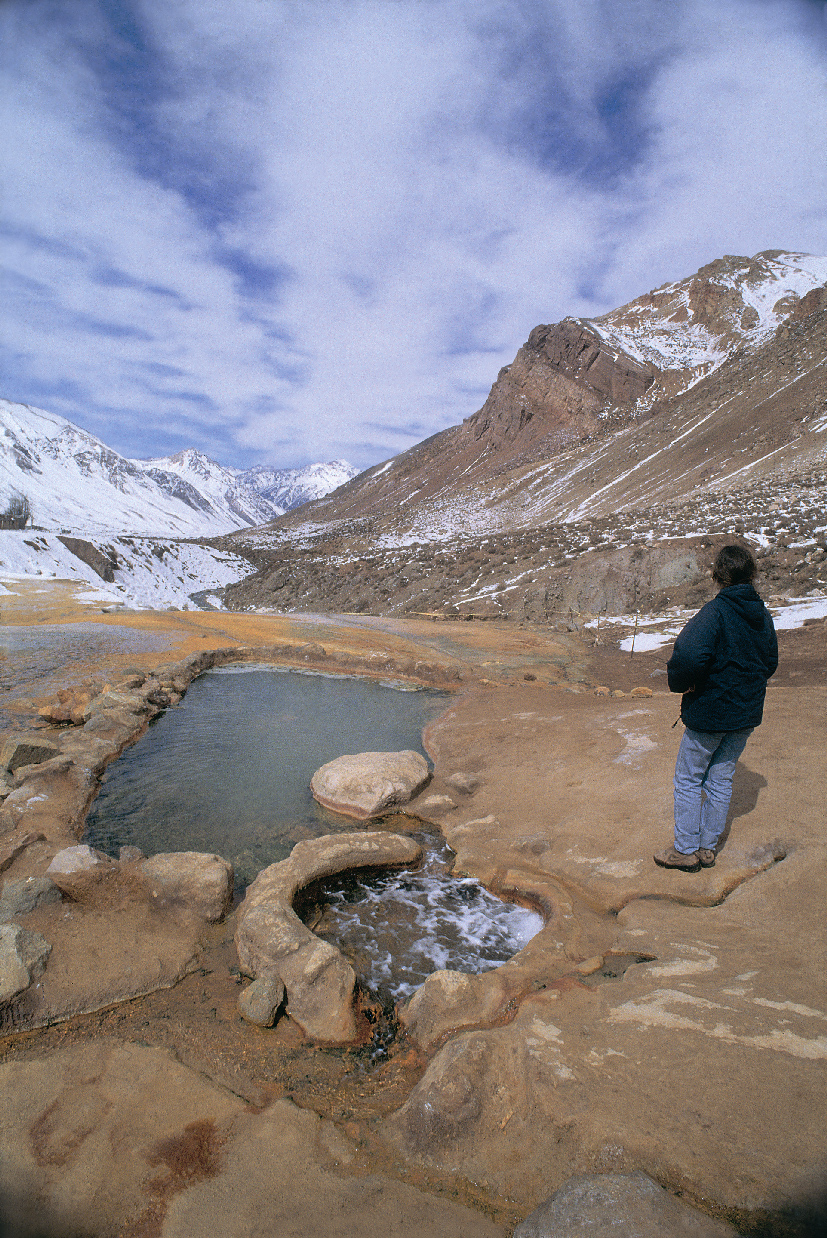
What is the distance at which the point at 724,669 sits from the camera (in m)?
4.06

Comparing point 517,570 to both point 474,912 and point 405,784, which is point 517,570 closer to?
point 405,784

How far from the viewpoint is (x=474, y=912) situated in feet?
17.1

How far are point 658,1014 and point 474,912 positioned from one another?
231 centimetres

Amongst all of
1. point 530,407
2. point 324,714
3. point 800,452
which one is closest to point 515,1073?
point 324,714

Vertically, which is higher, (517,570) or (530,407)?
(530,407)

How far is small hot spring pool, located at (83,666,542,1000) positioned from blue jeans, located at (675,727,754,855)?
4.95ft

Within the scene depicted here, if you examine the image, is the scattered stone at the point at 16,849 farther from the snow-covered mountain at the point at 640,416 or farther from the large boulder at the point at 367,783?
the snow-covered mountain at the point at 640,416

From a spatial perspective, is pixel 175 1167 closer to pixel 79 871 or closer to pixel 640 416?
pixel 79 871

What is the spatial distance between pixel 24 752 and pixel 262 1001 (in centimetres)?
553

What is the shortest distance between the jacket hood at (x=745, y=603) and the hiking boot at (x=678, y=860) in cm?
194

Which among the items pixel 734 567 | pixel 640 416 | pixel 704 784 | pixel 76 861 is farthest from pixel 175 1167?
pixel 640 416

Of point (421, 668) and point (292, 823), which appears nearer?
point (292, 823)

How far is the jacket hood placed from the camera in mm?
4027

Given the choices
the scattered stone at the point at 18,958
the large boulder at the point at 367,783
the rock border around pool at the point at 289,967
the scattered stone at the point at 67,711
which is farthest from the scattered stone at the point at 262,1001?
the scattered stone at the point at 67,711
